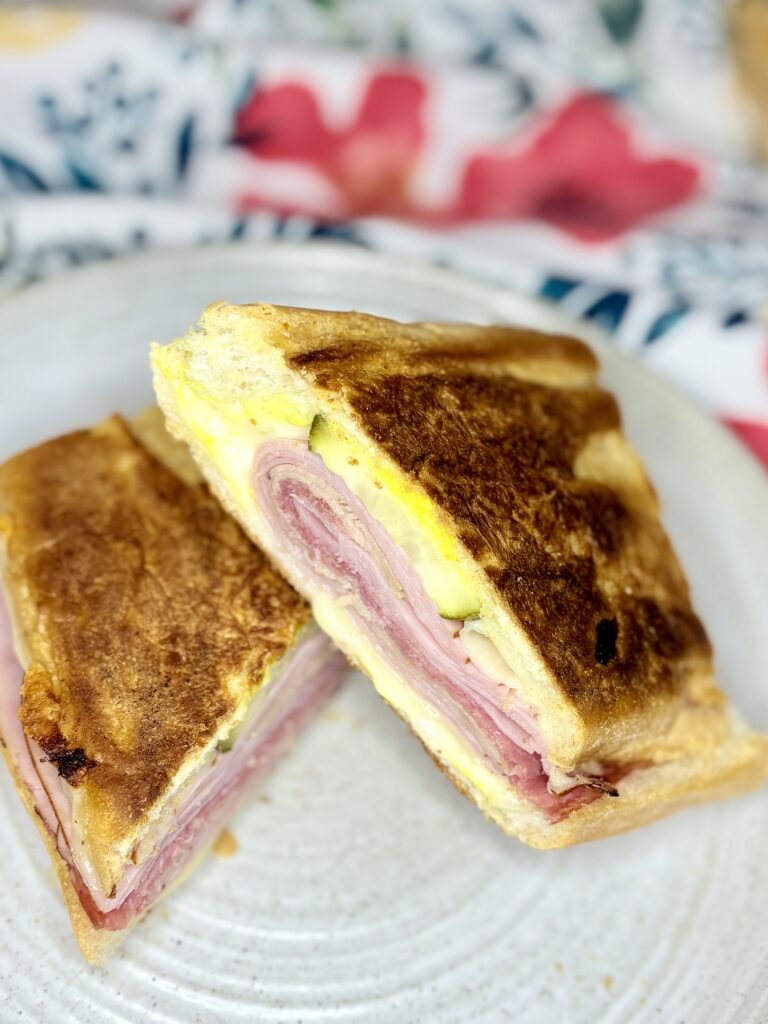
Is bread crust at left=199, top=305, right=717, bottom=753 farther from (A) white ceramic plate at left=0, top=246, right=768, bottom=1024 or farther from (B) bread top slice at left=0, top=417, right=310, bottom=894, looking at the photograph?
(B) bread top slice at left=0, top=417, right=310, bottom=894

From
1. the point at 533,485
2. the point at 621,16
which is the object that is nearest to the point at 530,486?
the point at 533,485

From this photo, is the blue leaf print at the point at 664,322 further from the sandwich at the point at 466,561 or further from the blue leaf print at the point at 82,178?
the blue leaf print at the point at 82,178

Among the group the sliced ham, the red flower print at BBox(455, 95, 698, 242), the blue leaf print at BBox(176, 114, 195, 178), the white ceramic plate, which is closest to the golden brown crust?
the sliced ham

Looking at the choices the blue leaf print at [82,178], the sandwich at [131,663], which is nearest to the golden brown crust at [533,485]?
the sandwich at [131,663]

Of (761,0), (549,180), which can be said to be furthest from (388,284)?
(761,0)

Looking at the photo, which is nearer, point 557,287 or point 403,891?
point 403,891

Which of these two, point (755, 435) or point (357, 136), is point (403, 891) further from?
point (357, 136)
